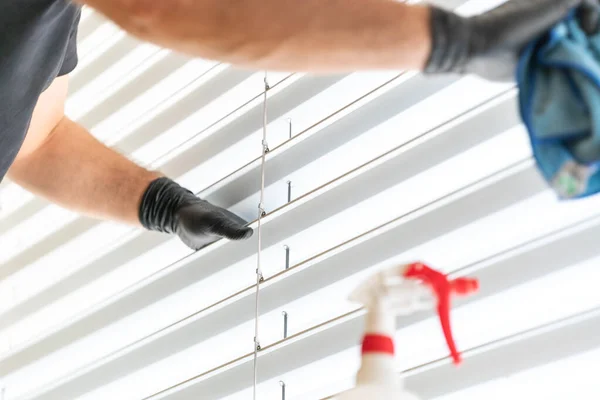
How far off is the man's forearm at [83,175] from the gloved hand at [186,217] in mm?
48

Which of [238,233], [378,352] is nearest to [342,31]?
[378,352]

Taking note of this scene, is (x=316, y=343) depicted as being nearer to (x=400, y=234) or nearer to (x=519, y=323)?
(x=400, y=234)

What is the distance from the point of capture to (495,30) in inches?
44.4

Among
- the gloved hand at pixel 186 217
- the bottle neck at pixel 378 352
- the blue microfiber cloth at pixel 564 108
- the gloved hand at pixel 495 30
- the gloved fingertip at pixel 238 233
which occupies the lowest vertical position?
the bottle neck at pixel 378 352

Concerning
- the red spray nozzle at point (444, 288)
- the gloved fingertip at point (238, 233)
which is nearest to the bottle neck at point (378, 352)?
the red spray nozzle at point (444, 288)

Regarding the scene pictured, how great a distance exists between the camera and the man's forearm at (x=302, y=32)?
1149 mm

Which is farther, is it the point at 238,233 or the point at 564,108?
the point at 238,233

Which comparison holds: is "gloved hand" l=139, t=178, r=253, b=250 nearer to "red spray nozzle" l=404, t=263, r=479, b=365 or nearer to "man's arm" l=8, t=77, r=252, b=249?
"man's arm" l=8, t=77, r=252, b=249

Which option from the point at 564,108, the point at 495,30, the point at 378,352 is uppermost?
the point at 495,30

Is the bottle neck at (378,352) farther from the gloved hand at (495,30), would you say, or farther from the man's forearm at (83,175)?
the man's forearm at (83,175)

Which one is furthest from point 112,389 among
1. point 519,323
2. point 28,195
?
point 519,323

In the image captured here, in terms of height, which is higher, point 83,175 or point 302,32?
point 83,175

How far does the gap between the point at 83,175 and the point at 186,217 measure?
1.20ft

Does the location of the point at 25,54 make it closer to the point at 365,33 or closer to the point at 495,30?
the point at 365,33
